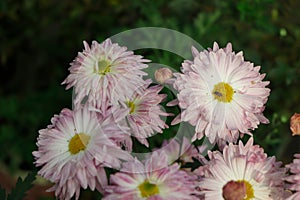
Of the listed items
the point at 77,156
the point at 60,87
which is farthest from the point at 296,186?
the point at 60,87

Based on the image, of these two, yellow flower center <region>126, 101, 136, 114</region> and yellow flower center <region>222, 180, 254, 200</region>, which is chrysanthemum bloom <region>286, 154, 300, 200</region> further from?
yellow flower center <region>126, 101, 136, 114</region>

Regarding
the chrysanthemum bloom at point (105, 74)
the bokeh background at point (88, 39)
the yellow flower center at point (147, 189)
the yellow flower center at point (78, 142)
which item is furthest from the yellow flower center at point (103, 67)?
the bokeh background at point (88, 39)

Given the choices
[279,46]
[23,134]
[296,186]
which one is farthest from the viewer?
[23,134]

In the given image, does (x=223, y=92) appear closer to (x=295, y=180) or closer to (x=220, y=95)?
(x=220, y=95)

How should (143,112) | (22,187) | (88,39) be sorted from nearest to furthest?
(143,112)
(22,187)
(88,39)

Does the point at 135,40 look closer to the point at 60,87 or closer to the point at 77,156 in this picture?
the point at 60,87

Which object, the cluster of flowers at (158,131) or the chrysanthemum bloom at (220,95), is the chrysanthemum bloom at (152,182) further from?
the chrysanthemum bloom at (220,95)

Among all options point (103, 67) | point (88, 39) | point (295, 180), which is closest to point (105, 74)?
point (103, 67)
